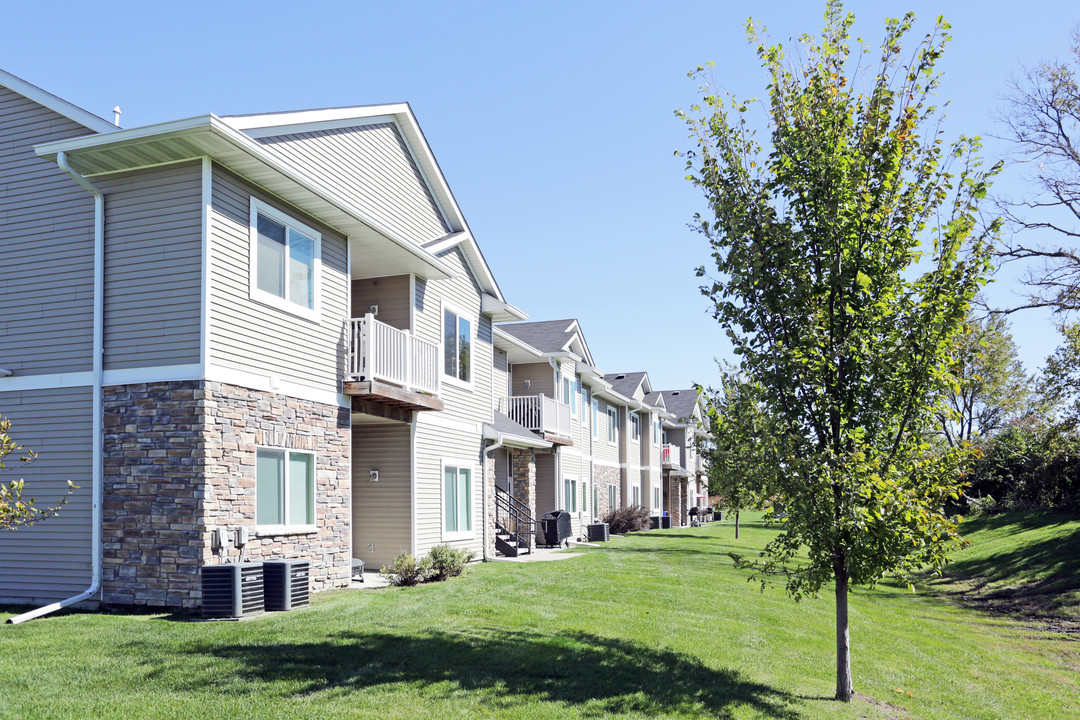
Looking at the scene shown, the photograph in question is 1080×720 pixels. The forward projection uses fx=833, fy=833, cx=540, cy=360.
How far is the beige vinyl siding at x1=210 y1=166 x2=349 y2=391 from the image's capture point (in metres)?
11.3

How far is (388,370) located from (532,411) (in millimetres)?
11627

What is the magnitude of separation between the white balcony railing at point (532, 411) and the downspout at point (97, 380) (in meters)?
15.0

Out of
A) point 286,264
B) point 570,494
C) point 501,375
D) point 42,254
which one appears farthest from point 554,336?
point 42,254

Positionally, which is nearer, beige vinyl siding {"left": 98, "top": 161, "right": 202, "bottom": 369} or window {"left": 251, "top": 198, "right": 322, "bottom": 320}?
beige vinyl siding {"left": 98, "top": 161, "right": 202, "bottom": 369}

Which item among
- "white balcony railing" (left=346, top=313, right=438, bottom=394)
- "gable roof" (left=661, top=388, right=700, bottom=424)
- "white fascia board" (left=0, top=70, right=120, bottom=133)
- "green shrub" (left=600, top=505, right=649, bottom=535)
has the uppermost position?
"white fascia board" (left=0, top=70, right=120, bottom=133)

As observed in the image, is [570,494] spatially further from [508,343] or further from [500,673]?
[500,673]

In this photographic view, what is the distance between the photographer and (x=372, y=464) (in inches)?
672

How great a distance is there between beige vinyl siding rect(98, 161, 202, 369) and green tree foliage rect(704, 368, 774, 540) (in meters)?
6.76

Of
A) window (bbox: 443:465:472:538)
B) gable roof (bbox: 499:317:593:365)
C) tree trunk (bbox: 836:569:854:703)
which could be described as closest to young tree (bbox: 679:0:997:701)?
tree trunk (bbox: 836:569:854:703)

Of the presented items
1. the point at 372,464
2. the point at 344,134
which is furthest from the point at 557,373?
the point at 344,134

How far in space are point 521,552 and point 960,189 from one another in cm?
1617

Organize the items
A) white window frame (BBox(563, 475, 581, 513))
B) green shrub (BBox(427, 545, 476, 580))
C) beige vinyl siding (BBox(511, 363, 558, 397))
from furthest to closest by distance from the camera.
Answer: white window frame (BBox(563, 475, 581, 513)) < beige vinyl siding (BBox(511, 363, 558, 397)) < green shrub (BBox(427, 545, 476, 580))

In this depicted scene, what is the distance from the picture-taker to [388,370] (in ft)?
49.2

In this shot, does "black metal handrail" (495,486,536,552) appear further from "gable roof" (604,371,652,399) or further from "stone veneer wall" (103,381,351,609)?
"gable roof" (604,371,652,399)
